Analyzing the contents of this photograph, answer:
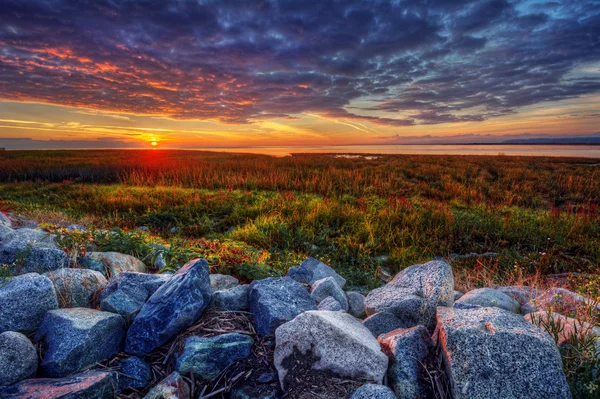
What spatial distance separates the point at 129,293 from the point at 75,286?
58cm

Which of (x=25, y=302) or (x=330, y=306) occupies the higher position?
(x=25, y=302)

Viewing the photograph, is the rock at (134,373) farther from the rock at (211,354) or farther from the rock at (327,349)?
the rock at (327,349)

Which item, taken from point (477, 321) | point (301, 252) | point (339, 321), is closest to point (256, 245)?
point (301, 252)

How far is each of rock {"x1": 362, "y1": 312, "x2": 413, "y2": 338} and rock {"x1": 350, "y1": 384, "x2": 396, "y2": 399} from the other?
874mm

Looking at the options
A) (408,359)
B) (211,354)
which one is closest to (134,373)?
(211,354)

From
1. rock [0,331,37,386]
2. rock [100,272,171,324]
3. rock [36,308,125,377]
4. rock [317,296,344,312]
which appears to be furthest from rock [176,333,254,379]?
rock [0,331,37,386]

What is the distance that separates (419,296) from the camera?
3.13 metres

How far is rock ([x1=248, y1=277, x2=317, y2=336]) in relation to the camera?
8.99ft

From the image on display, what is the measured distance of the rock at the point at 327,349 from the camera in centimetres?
218

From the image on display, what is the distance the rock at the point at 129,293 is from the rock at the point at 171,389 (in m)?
0.83

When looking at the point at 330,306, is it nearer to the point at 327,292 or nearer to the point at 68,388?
the point at 327,292

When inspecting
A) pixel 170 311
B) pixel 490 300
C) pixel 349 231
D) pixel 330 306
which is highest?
pixel 170 311

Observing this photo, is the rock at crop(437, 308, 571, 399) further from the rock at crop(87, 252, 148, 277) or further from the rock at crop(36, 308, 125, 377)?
the rock at crop(87, 252, 148, 277)

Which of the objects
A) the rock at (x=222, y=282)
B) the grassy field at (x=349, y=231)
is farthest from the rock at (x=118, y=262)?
the rock at (x=222, y=282)
